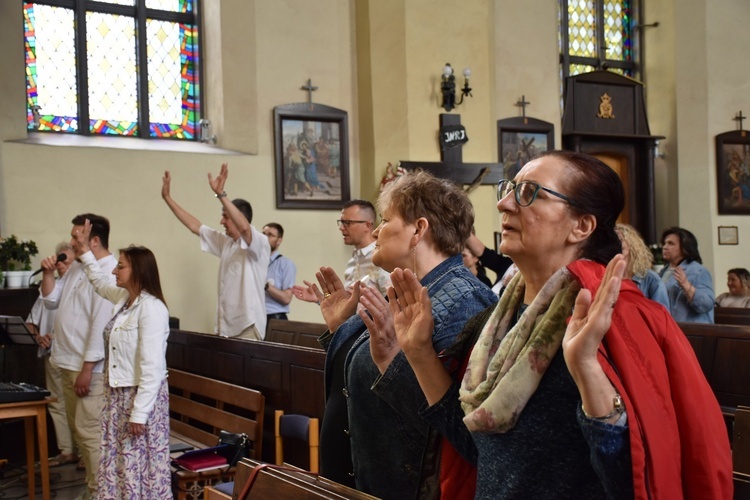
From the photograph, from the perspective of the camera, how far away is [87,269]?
191 inches

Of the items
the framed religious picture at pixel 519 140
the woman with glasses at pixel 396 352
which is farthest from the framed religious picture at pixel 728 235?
the woman with glasses at pixel 396 352

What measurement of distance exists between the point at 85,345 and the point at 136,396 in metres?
1.55

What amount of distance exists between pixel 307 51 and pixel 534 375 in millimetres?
8308

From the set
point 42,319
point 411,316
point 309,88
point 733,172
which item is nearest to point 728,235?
point 733,172

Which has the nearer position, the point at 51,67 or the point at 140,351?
the point at 140,351

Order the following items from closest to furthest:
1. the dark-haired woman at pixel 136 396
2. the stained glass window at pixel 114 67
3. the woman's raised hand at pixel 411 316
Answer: the woman's raised hand at pixel 411 316, the dark-haired woman at pixel 136 396, the stained glass window at pixel 114 67

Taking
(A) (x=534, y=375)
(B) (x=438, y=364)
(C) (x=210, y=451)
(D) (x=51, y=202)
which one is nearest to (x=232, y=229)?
(C) (x=210, y=451)

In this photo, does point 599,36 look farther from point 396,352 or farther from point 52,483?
point 396,352

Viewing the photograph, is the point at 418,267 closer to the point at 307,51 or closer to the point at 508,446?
the point at 508,446

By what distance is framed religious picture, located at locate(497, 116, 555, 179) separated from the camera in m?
10.2

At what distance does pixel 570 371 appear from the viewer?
4.65 ft

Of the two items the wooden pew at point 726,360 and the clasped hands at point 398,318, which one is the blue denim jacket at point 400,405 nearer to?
the clasped hands at point 398,318

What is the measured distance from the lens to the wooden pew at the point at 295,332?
19.2 ft

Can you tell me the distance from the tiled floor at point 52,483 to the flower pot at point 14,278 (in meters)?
1.72
